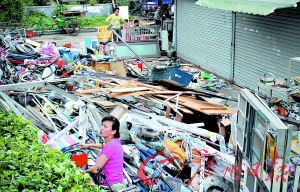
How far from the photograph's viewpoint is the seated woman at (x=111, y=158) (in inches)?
229

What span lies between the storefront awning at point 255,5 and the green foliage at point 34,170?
289 inches

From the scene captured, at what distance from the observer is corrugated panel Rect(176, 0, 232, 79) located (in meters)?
15.2

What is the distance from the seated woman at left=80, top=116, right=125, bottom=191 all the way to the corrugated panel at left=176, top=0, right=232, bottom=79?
31.9ft

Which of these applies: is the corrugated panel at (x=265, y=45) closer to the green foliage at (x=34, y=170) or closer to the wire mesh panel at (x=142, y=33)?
the wire mesh panel at (x=142, y=33)

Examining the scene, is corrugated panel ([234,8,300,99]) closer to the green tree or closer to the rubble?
the rubble

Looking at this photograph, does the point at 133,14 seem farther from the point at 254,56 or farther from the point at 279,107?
the point at 279,107

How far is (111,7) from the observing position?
29938 mm

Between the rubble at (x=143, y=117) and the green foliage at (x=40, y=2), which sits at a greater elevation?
the green foliage at (x=40, y=2)

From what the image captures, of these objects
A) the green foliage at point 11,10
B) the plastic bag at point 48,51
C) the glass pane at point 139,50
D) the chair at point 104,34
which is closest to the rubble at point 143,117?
the plastic bag at point 48,51

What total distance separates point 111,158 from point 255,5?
24.0 ft

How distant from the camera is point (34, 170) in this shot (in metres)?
4.67

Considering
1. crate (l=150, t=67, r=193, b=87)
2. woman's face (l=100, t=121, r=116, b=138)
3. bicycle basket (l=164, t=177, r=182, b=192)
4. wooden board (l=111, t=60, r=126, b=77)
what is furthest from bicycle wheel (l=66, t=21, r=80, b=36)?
woman's face (l=100, t=121, r=116, b=138)

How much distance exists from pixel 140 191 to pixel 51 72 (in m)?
6.70

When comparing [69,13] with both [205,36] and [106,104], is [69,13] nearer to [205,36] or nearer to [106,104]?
[205,36]
